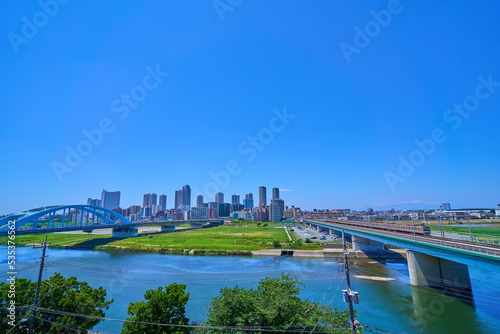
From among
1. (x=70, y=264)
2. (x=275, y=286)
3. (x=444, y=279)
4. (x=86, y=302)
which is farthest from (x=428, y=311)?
A: (x=70, y=264)

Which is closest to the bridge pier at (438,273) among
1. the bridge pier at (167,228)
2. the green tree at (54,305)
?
the green tree at (54,305)

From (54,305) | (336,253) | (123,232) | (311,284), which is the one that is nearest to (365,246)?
(336,253)

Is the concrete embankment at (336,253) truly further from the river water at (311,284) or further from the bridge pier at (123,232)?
the bridge pier at (123,232)

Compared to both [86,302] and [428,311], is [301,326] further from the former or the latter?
[428,311]

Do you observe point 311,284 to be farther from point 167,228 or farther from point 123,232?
point 167,228

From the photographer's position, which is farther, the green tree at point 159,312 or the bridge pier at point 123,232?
the bridge pier at point 123,232

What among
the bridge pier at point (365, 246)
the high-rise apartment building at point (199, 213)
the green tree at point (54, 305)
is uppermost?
the high-rise apartment building at point (199, 213)

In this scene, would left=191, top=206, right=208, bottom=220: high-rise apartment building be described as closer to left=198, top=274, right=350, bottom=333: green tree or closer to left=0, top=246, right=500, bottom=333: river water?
left=0, top=246, right=500, bottom=333: river water
